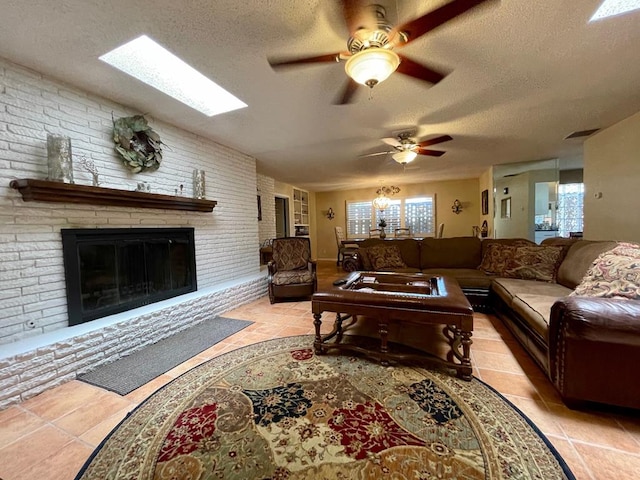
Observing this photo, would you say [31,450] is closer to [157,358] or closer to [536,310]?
[157,358]

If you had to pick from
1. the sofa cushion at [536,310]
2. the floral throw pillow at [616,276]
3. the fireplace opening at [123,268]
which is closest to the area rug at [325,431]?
the sofa cushion at [536,310]

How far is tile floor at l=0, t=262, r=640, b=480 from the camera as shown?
1.21 m

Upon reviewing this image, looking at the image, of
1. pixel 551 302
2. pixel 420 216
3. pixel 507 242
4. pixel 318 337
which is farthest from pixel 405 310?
pixel 420 216

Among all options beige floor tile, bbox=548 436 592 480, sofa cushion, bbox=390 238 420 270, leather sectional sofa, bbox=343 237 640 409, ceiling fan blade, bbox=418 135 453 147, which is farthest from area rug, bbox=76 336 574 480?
ceiling fan blade, bbox=418 135 453 147

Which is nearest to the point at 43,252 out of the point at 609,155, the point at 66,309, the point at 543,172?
the point at 66,309

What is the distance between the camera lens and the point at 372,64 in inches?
58.5

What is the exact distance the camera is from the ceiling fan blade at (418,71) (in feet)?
5.39

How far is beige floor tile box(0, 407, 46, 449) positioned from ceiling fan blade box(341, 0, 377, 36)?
2.82 metres

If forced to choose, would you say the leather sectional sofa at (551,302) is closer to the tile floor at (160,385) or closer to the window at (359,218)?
the tile floor at (160,385)

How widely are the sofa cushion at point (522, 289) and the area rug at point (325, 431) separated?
4.06ft

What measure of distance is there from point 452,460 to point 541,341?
3.89 ft

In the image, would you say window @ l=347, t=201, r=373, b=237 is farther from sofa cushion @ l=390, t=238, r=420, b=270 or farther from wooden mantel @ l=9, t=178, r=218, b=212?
wooden mantel @ l=9, t=178, r=218, b=212

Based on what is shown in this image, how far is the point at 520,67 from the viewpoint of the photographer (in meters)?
2.07

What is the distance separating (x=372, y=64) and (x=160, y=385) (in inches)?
101
